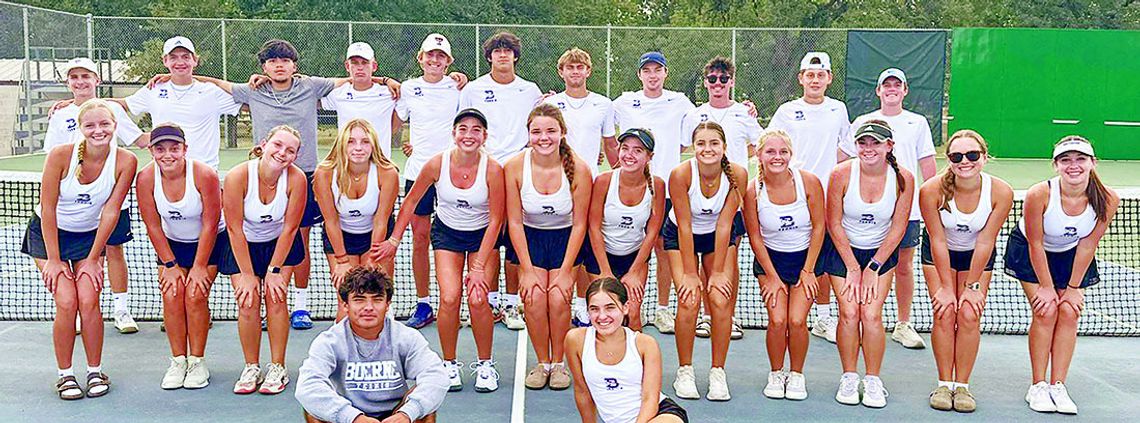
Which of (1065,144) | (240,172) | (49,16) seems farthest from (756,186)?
(49,16)

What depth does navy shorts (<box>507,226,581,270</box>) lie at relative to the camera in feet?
20.2

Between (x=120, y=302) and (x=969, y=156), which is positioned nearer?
(x=969, y=156)

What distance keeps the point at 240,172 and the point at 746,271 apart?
5069 millimetres

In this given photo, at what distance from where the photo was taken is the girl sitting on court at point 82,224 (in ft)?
19.3

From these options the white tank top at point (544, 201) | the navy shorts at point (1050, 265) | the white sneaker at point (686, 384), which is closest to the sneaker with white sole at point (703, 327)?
the white sneaker at point (686, 384)

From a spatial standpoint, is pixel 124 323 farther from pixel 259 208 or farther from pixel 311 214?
pixel 259 208

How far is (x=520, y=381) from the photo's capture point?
6281 millimetres

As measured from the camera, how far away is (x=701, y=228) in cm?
624

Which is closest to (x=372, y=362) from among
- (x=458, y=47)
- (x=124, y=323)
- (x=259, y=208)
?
(x=259, y=208)

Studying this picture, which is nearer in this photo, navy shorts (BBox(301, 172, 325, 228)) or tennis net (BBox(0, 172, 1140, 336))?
navy shorts (BBox(301, 172, 325, 228))

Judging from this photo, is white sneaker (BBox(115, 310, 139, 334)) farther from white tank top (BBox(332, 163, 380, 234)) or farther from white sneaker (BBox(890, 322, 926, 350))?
white sneaker (BBox(890, 322, 926, 350))

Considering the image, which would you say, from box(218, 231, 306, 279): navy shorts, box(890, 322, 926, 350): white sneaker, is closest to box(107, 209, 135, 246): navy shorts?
box(218, 231, 306, 279): navy shorts

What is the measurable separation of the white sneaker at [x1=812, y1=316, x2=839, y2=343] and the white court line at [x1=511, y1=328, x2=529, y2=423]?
1925mm

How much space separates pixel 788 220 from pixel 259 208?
2777 mm
